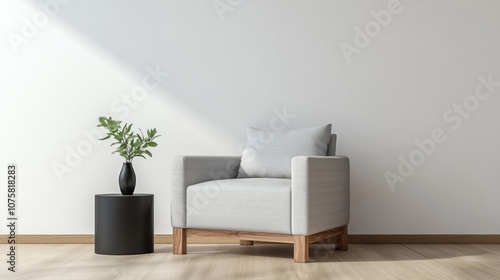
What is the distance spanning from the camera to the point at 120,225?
397 cm

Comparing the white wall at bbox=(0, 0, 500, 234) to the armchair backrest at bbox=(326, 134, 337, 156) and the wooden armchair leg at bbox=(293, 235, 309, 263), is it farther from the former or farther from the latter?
the wooden armchair leg at bbox=(293, 235, 309, 263)

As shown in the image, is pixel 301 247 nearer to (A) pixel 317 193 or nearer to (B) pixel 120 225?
(A) pixel 317 193

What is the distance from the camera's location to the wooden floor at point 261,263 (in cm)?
322

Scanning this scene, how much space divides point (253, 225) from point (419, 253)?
3.71 ft

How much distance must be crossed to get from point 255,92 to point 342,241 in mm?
1259

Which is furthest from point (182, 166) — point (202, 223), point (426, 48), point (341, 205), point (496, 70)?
point (496, 70)

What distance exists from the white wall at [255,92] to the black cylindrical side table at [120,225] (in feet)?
2.06

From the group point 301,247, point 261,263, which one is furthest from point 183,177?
point 301,247

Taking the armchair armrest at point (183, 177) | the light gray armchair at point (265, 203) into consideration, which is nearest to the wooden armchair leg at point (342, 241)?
the light gray armchair at point (265, 203)

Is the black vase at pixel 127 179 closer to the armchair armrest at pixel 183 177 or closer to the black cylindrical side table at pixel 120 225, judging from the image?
the black cylindrical side table at pixel 120 225

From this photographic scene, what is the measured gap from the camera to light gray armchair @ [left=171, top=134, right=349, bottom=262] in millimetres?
3615

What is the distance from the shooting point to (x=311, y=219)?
363 cm

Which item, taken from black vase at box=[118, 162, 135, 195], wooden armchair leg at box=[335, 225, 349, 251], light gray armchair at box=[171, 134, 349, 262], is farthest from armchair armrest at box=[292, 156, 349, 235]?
black vase at box=[118, 162, 135, 195]

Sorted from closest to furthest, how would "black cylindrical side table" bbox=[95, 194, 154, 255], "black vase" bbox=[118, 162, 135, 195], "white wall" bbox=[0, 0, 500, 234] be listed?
"black cylindrical side table" bbox=[95, 194, 154, 255], "black vase" bbox=[118, 162, 135, 195], "white wall" bbox=[0, 0, 500, 234]
